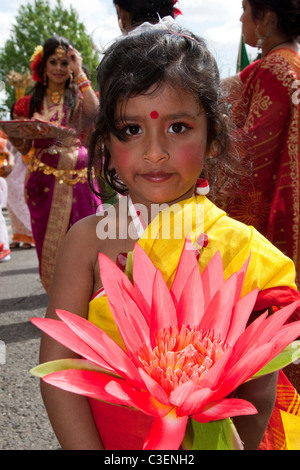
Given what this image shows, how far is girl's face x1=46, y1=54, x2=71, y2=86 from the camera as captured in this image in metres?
4.09

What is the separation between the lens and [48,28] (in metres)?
27.5

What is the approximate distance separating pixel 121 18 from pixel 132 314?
87.7 inches

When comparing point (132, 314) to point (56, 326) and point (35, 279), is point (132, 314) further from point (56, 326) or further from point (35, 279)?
point (35, 279)

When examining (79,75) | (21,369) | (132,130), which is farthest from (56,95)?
(132,130)

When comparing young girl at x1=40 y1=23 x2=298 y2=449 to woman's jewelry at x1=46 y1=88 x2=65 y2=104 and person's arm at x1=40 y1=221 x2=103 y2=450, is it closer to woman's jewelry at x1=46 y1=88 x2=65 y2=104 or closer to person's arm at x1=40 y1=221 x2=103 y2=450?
person's arm at x1=40 y1=221 x2=103 y2=450

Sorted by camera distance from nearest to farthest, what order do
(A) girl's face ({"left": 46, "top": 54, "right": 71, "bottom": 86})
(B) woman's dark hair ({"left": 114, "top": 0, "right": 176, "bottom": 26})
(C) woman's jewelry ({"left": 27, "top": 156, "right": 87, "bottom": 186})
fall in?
1. (B) woman's dark hair ({"left": 114, "top": 0, "right": 176, "bottom": 26})
2. (C) woman's jewelry ({"left": 27, "top": 156, "right": 87, "bottom": 186})
3. (A) girl's face ({"left": 46, "top": 54, "right": 71, "bottom": 86})

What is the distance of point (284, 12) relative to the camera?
213 cm

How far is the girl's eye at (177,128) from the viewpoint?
3.62ft

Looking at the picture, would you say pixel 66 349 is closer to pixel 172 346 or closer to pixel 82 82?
pixel 172 346

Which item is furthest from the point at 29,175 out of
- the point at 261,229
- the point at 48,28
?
the point at 48,28

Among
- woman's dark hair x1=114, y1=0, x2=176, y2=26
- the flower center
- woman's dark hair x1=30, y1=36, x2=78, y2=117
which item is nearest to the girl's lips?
the flower center

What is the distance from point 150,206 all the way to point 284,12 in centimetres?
134

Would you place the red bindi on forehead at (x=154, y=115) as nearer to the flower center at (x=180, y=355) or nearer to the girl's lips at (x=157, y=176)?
the girl's lips at (x=157, y=176)

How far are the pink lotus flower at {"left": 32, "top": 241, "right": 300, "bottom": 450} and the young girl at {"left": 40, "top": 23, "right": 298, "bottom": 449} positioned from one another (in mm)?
318
